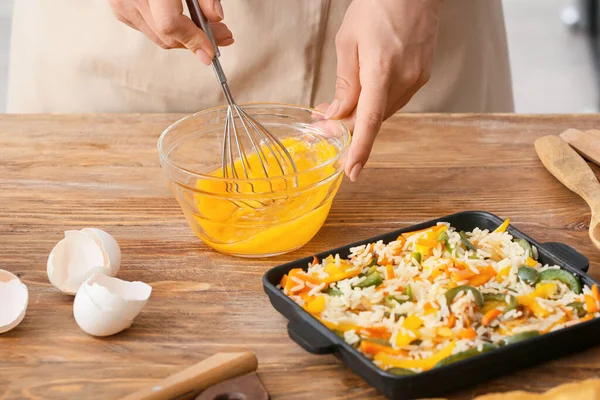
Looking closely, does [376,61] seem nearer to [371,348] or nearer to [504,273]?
[504,273]

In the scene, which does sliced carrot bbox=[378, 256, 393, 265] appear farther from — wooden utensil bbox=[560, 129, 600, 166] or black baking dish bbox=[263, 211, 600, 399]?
wooden utensil bbox=[560, 129, 600, 166]

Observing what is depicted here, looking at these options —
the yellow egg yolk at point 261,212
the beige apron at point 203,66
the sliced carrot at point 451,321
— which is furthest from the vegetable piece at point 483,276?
the beige apron at point 203,66

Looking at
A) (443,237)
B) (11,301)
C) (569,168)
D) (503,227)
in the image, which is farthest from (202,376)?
(569,168)

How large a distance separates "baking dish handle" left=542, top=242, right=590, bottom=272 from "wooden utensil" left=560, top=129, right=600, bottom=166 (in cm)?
49

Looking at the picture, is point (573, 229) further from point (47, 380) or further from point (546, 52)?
point (546, 52)

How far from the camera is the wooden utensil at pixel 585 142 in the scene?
71.2 inches

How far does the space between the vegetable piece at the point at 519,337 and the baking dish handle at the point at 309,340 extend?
0.23 metres

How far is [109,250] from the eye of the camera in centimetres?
138

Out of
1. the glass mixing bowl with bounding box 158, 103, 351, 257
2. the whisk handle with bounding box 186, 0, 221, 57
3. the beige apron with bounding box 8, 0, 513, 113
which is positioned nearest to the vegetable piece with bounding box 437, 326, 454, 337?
the glass mixing bowl with bounding box 158, 103, 351, 257

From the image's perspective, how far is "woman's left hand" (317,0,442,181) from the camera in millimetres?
1562

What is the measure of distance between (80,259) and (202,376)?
14.7 inches

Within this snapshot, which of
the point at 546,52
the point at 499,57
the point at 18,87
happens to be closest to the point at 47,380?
the point at 18,87

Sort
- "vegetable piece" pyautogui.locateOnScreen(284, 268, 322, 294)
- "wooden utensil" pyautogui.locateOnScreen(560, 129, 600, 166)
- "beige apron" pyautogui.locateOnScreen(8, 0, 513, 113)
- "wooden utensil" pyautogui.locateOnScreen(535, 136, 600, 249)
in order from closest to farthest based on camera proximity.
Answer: "vegetable piece" pyautogui.locateOnScreen(284, 268, 322, 294) → "wooden utensil" pyautogui.locateOnScreen(535, 136, 600, 249) → "wooden utensil" pyautogui.locateOnScreen(560, 129, 600, 166) → "beige apron" pyautogui.locateOnScreen(8, 0, 513, 113)

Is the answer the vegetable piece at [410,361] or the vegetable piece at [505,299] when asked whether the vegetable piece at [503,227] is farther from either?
the vegetable piece at [410,361]
